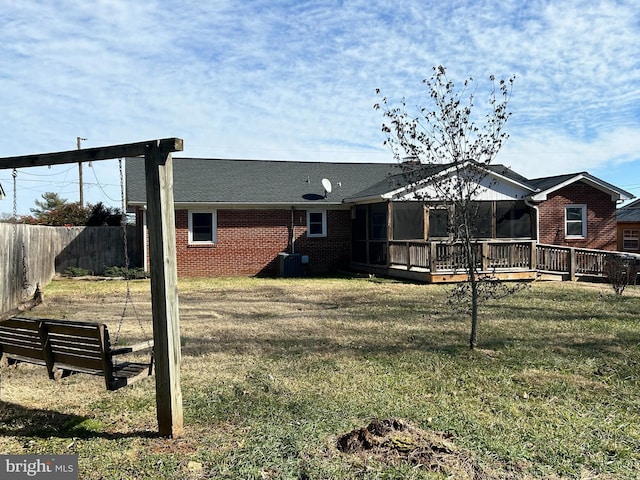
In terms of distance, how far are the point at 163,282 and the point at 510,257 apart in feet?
49.8

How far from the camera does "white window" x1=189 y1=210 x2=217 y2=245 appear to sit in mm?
20172

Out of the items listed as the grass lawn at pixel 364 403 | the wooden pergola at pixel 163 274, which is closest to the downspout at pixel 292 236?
the grass lawn at pixel 364 403

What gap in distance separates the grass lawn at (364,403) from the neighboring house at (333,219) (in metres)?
9.10

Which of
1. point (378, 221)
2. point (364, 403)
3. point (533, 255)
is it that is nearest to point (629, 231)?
point (533, 255)

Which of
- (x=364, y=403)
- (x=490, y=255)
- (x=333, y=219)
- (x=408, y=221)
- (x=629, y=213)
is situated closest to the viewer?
(x=364, y=403)

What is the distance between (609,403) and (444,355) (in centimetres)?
232

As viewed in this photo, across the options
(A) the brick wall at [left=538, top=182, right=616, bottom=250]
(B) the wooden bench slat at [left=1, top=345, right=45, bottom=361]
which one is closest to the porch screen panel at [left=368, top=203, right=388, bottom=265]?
(A) the brick wall at [left=538, top=182, right=616, bottom=250]

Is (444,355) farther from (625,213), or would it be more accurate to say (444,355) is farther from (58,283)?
(625,213)

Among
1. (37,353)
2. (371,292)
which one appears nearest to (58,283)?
(371,292)

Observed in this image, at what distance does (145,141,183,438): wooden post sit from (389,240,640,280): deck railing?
42.8 feet

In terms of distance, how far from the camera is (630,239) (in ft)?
109

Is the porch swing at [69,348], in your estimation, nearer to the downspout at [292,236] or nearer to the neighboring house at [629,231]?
the downspout at [292,236]

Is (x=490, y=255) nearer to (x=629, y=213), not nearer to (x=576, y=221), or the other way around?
(x=576, y=221)

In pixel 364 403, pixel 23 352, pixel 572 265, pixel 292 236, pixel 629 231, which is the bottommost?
pixel 364 403
